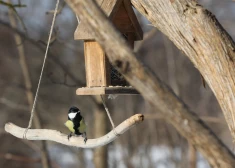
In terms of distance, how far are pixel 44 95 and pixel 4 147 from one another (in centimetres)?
102

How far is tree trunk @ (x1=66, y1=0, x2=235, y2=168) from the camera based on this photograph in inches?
55.1

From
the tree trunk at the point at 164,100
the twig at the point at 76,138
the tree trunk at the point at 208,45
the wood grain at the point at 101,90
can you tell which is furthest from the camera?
the wood grain at the point at 101,90

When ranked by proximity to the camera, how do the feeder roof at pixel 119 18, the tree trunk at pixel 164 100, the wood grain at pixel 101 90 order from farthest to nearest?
the feeder roof at pixel 119 18 < the wood grain at pixel 101 90 < the tree trunk at pixel 164 100

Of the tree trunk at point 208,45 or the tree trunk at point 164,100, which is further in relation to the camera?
the tree trunk at point 208,45

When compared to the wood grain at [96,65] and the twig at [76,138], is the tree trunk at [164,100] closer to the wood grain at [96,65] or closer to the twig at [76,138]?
the twig at [76,138]

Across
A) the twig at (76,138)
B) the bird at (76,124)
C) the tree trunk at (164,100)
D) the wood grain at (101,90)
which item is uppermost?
the wood grain at (101,90)

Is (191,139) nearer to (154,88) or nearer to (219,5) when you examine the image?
(154,88)

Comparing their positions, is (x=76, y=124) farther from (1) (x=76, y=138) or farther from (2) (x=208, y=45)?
(2) (x=208, y=45)

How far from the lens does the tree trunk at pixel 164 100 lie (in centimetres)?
140

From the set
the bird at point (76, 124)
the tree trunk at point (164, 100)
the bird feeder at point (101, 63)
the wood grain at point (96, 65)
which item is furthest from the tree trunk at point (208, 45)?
the tree trunk at point (164, 100)

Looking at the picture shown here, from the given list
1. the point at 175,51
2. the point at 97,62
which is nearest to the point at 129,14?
the point at 97,62

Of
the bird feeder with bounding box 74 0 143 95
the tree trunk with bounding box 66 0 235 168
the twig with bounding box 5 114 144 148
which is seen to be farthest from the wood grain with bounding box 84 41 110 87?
the tree trunk with bounding box 66 0 235 168

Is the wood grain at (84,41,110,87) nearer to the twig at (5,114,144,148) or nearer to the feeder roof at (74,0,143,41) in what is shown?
the feeder roof at (74,0,143,41)

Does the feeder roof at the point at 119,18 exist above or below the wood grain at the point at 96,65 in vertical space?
above
